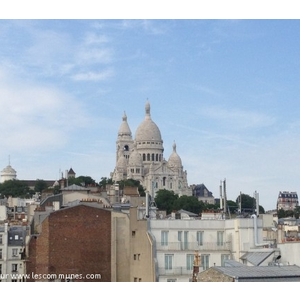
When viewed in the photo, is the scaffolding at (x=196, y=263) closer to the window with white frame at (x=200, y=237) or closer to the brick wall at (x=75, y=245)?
the window with white frame at (x=200, y=237)

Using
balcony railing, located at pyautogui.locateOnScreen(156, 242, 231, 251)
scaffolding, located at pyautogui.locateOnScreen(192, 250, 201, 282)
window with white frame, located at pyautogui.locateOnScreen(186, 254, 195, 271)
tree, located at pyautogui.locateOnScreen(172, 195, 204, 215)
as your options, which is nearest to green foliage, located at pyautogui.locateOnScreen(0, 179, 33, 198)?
tree, located at pyautogui.locateOnScreen(172, 195, 204, 215)

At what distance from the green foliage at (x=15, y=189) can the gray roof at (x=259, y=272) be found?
11217cm

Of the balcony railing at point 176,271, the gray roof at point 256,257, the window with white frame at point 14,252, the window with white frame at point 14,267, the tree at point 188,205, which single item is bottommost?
the balcony railing at point 176,271

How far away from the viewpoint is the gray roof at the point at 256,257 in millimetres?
36188

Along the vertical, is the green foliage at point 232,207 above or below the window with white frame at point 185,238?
above

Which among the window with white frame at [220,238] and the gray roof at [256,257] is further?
the window with white frame at [220,238]

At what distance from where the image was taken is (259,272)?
100ft

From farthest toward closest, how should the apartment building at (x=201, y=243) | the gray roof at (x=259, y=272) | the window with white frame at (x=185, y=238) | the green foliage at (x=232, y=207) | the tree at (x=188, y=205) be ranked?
1. the tree at (x=188, y=205)
2. the green foliage at (x=232, y=207)
3. the window with white frame at (x=185, y=238)
4. the apartment building at (x=201, y=243)
5. the gray roof at (x=259, y=272)

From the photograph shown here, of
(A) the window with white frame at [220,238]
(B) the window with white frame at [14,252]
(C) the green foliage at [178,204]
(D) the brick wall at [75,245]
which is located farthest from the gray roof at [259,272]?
(C) the green foliage at [178,204]

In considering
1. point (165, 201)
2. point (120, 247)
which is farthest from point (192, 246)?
point (165, 201)

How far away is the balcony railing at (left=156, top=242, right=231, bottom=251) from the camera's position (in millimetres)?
38944

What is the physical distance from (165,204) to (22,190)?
99.6 ft

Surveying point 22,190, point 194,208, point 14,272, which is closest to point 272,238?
point 14,272

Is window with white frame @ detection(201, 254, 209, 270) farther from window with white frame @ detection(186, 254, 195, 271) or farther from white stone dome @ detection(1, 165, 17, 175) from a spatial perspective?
white stone dome @ detection(1, 165, 17, 175)
